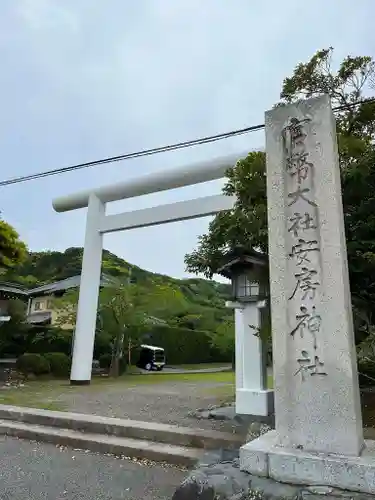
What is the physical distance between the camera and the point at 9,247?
11320 millimetres

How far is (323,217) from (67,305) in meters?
13.9

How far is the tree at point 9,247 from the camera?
36.6 ft

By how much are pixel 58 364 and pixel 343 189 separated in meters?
12.0

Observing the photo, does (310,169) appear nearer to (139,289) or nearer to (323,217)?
(323,217)

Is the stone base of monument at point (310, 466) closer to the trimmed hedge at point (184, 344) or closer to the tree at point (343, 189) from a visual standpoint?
the tree at point (343, 189)

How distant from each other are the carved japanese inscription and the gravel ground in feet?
9.08

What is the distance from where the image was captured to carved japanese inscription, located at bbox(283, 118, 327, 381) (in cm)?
288

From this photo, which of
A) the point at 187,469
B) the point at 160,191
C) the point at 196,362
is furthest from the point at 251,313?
the point at 196,362

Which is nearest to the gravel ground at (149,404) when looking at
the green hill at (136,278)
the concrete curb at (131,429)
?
the concrete curb at (131,429)

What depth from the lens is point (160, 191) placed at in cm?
1068

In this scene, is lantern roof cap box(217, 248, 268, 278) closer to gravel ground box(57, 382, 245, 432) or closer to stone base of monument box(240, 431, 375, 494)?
gravel ground box(57, 382, 245, 432)

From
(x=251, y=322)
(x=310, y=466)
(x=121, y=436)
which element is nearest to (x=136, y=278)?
(x=251, y=322)

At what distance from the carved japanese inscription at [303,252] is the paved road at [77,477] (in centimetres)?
178

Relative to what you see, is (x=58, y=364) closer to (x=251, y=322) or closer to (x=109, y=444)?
(x=251, y=322)
